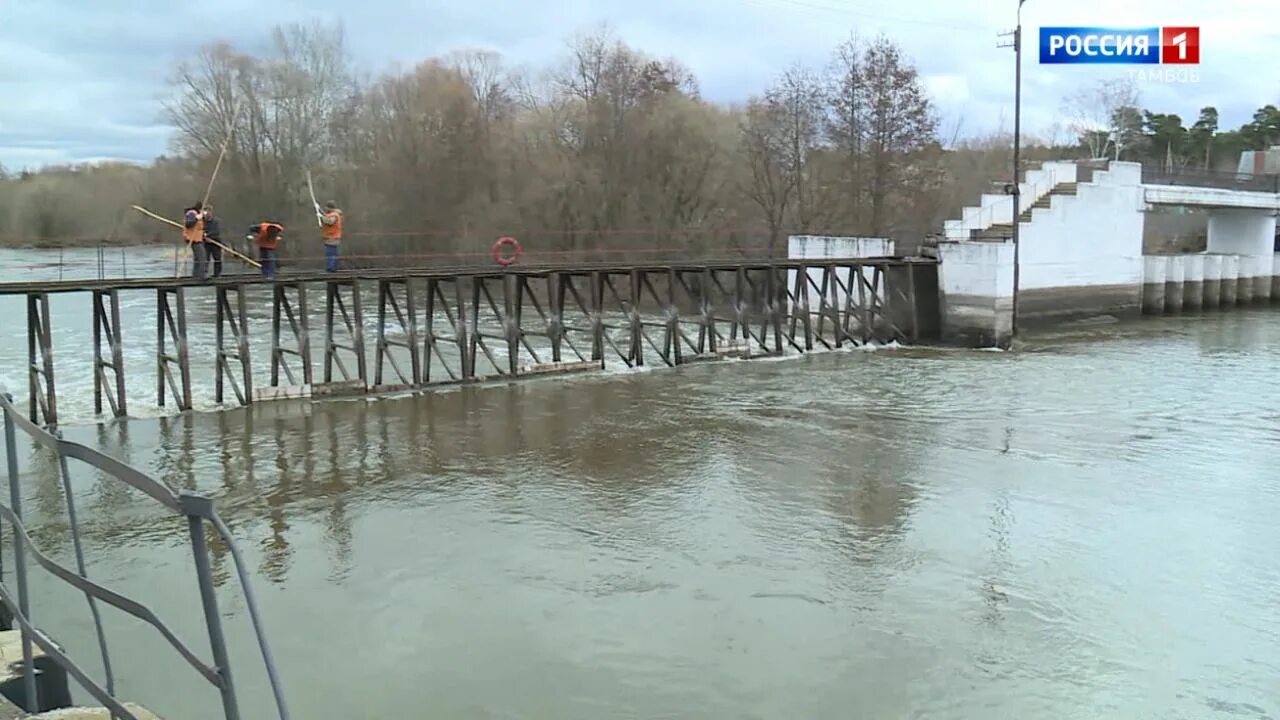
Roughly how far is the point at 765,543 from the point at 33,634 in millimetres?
6785

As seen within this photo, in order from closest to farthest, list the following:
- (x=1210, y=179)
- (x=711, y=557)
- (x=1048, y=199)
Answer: (x=711, y=557) < (x=1048, y=199) < (x=1210, y=179)

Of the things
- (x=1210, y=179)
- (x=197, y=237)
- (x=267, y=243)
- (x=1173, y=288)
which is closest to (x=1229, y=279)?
(x=1210, y=179)

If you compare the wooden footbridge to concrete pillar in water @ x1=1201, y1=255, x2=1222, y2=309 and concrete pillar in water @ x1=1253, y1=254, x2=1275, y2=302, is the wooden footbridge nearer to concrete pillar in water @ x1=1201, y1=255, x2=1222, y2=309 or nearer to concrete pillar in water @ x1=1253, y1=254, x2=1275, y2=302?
concrete pillar in water @ x1=1201, y1=255, x2=1222, y2=309

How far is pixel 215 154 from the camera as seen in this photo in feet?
162

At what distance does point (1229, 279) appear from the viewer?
3781cm

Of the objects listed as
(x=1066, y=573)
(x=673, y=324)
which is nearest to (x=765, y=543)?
(x=1066, y=573)

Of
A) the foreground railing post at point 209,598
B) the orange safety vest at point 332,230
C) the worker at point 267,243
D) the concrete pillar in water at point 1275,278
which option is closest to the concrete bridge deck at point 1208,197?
the concrete pillar in water at point 1275,278

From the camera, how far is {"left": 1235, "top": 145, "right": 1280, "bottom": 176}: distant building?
49094mm

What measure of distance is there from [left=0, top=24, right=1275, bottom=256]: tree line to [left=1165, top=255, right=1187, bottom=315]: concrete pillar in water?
10.0 m

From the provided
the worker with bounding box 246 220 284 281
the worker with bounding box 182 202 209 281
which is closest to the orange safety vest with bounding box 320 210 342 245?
the worker with bounding box 246 220 284 281

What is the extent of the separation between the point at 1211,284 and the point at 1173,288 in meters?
3.76

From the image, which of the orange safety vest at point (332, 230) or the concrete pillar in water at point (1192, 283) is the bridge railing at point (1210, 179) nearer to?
the concrete pillar in water at point (1192, 283)

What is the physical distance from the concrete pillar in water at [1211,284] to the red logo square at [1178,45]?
9637mm

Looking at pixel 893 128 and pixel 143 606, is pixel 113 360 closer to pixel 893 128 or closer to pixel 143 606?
pixel 143 606
